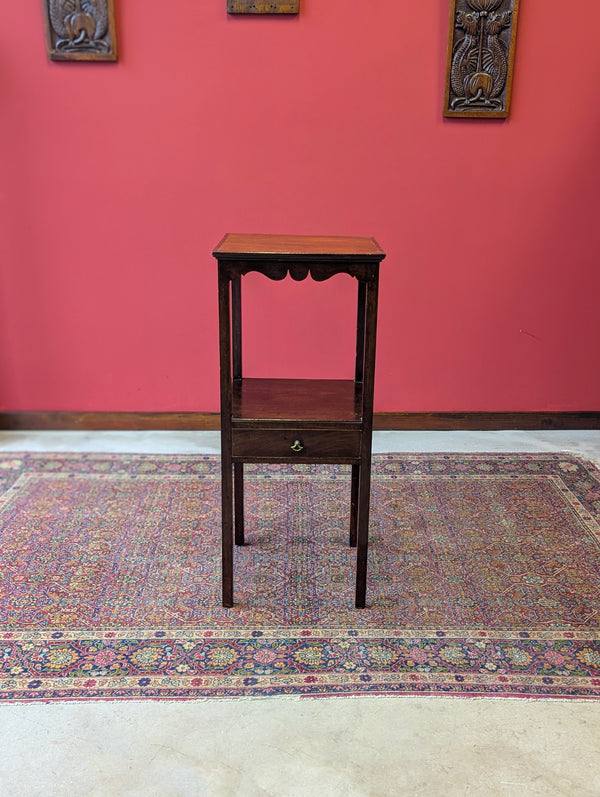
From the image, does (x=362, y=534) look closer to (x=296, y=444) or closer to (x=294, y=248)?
(x=296, y=444)

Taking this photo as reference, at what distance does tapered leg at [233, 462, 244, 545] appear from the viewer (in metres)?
2.65

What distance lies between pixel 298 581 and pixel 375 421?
4.80 ft

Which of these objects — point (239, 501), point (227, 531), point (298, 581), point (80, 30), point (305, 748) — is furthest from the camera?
point (80, 30)

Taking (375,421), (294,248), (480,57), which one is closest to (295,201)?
(480,57)

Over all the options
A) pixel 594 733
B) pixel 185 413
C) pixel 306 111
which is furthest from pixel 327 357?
pixel 594 733

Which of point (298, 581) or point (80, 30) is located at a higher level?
point (80, 30)

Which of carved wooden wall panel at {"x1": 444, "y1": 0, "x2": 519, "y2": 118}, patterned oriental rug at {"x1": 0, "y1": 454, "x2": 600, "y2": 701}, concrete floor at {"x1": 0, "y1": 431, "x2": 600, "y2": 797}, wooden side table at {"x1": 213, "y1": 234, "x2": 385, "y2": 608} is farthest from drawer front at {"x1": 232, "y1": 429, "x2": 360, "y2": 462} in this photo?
carved wooden wall panel at {"x1": 444, "y1": 0, "x2": 519, "y2": 118}

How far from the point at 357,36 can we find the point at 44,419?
93.1 inches

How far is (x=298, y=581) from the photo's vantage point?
2555 mm

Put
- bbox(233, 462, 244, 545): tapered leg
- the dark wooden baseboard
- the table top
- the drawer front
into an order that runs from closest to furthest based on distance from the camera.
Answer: the table top < the drawer front < bbox(233, 462, 244, 545): tapered leg < the dark wooden baseboard

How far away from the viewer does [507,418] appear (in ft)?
12.7

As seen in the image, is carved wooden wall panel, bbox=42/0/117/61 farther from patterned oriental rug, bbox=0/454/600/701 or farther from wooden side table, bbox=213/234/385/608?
patterned oriental rug, bbox=0/454/600/701

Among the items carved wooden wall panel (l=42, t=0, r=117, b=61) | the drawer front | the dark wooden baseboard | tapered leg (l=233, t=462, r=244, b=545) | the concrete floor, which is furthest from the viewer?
the dark wooden baseboard

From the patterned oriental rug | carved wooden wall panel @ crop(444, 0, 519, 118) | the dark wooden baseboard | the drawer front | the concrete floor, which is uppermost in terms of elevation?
carved wooden wall panel @ crop(444, 0, 519, 118)
